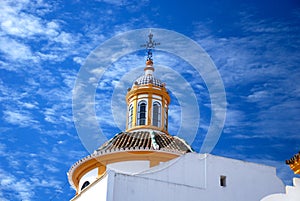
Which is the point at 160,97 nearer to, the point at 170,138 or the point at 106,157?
the point at 170,138

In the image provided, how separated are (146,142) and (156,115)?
3143 millimetres

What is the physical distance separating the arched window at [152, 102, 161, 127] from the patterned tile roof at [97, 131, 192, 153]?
107cm

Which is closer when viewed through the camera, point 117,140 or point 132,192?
point 132,192

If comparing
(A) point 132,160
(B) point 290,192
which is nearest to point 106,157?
(A) point 132,160

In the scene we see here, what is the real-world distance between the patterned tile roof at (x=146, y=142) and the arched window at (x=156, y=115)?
1.07m

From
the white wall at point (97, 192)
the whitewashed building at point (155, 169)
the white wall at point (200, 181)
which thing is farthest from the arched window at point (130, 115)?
the white wall at point (97, 192)

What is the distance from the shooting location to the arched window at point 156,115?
90.5 feet

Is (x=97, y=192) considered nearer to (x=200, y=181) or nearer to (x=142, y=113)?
(x=200, y=181)

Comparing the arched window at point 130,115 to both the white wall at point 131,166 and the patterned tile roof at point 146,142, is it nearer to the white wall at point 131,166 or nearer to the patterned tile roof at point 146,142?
the patterned tile roof at point 146,142

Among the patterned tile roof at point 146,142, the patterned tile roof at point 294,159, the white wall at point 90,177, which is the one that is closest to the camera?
the patterned tile roof at point 294,159

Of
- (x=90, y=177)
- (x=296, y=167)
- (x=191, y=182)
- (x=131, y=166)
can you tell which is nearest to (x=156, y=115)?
(x=131, y=166)

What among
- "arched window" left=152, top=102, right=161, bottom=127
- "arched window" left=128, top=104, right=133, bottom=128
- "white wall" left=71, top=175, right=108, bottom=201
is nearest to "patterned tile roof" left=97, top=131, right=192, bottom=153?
"arched window" left=152, top=102, right=161, bottom=127

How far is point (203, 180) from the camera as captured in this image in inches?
806

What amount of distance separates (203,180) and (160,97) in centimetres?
852
